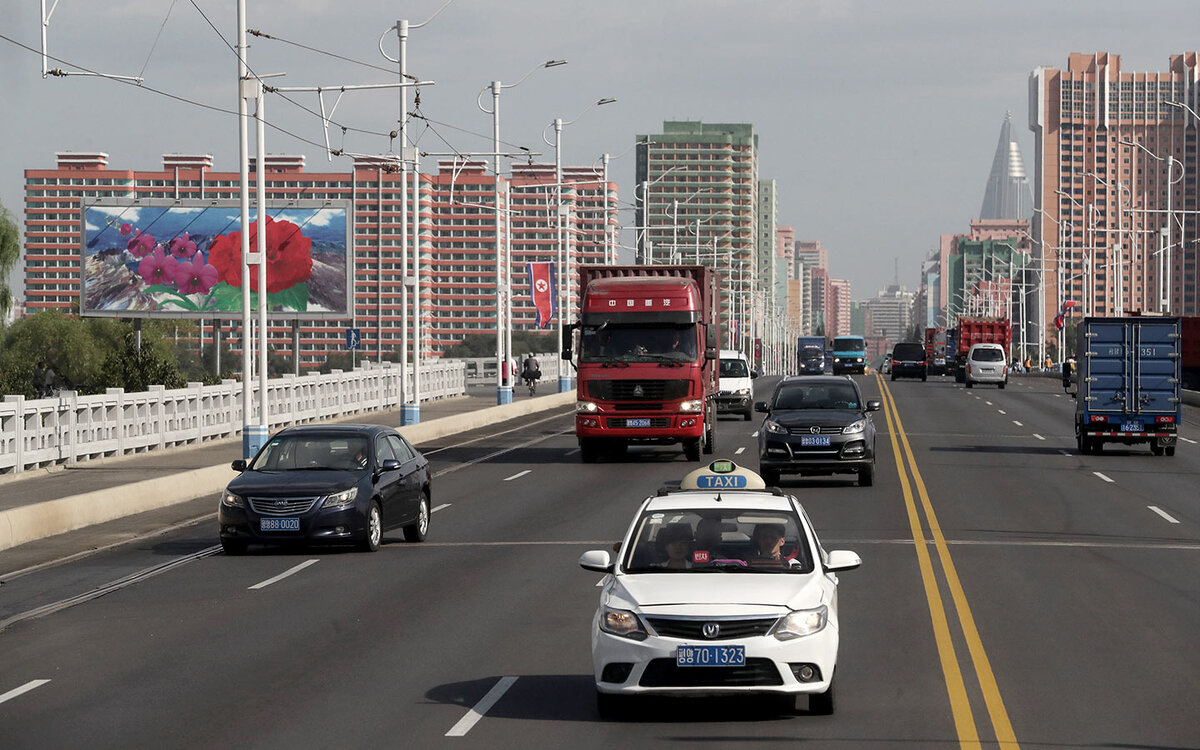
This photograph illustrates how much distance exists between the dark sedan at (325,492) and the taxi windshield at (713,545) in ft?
29.2

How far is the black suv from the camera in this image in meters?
90.0

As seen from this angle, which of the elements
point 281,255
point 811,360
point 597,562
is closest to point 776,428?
point 597,562

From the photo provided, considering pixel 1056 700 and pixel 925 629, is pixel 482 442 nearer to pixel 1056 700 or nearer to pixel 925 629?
pixel 925 629

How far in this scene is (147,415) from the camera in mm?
37062

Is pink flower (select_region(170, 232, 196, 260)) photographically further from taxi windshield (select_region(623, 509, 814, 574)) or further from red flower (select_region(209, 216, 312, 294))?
taxi windshield (select_region(623, 509, 814, 574))

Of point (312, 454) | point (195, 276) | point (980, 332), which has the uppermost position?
point (195, 276)

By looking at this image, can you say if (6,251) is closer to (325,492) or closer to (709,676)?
(325,492)

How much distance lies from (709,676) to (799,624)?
59 cm

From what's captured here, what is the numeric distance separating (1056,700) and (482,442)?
33181 millimetres

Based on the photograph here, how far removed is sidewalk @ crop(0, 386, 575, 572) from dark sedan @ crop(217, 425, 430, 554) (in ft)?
8.79

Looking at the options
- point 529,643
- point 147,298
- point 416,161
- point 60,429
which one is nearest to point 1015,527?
point 529,643

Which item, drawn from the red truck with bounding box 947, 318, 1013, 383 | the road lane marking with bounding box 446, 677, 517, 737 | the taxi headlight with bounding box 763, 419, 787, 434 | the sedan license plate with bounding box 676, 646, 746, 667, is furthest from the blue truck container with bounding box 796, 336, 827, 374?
the sedan license plate with bounding box 676, 646, 746, 667

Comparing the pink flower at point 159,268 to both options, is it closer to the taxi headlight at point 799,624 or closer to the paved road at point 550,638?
the paved road at point 550,638

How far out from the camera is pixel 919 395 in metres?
67.9
